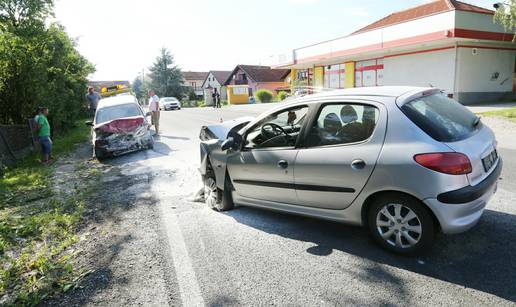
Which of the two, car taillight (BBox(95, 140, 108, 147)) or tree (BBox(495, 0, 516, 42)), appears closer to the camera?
car taillight (BBox(95, 140, 108, 147))

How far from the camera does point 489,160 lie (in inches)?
142

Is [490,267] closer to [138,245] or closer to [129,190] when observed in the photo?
[138,245]

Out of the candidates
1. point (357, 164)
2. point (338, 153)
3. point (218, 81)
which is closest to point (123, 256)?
point (338, 153)

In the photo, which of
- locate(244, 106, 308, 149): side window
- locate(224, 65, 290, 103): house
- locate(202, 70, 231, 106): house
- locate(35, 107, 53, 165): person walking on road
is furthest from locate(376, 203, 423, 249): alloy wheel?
locate(202, 70, 231, 106): house

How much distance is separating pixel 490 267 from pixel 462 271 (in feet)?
0.86

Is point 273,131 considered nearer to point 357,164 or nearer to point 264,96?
point 357,164

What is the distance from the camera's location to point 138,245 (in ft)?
14.2

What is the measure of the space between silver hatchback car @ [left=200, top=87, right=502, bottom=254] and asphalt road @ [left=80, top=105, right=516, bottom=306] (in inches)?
A: 11.9

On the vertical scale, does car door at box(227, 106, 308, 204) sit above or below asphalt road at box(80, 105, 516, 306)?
above

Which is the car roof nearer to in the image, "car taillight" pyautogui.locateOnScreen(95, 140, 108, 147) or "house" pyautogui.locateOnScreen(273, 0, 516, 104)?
"car taillight" pyautogui.locateOnScreen(95, 140, 108, 147)

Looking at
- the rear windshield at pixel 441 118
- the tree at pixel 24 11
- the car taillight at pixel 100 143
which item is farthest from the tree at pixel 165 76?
the rear windshield at pixel 441 118

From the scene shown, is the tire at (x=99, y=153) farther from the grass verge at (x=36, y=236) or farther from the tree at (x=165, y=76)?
the tree at (x=165, y=76)

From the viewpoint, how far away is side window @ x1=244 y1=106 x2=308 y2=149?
4418 millimetres

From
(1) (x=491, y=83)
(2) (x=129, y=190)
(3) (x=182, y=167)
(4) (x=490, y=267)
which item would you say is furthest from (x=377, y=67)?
(4) (x=490, y=267)
